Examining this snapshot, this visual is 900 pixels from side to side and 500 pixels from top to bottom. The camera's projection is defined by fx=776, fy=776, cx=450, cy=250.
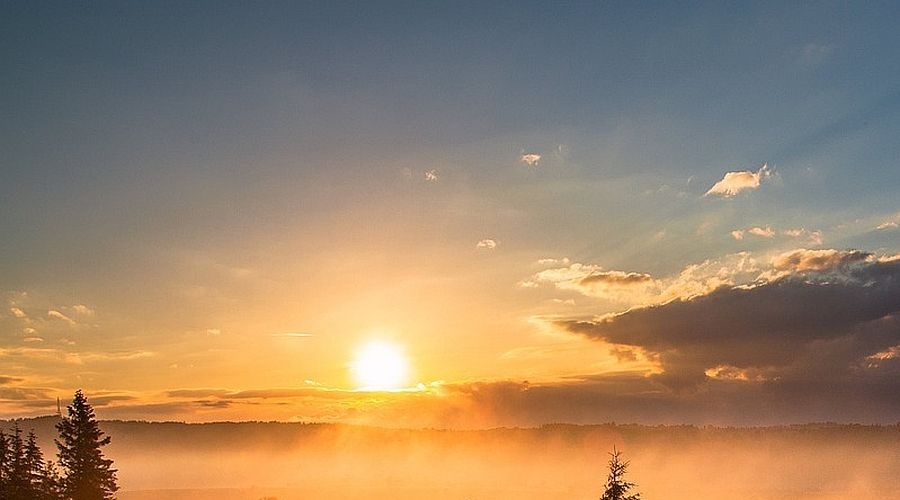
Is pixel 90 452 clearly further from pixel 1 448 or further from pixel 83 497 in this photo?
pixel 1 448

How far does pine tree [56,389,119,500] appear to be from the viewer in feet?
159

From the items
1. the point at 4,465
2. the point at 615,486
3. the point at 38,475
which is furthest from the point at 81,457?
the point at 615,486

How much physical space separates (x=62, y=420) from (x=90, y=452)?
271 cm

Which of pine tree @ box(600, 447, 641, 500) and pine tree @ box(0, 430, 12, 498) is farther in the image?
pine tree @ box(0, 430, 12, 498)

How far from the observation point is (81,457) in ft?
161

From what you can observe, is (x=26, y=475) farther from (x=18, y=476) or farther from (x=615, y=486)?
(x=615, y=486)

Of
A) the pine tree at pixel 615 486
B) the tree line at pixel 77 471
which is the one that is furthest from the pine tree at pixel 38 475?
the pine tree at pixel 615 486

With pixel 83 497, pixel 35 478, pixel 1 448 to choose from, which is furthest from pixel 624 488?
pixel 1 448

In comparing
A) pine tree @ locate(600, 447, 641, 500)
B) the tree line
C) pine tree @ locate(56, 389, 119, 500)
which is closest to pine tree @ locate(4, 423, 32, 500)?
the tree line

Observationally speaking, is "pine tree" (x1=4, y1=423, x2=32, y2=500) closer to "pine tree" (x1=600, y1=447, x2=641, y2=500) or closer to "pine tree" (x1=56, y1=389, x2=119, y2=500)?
"pine tree" (x1=56, y1=389, x2=119, y2=500)

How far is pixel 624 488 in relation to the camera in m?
36.4

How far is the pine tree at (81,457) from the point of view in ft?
159

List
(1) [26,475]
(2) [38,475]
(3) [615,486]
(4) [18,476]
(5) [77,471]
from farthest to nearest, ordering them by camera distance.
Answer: (1) [26,475] → (4) [18,476] → (2) [38,475] → (5) [77,471] → (3) [615,486]

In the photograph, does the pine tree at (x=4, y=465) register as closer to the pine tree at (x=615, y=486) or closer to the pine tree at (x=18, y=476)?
the pine tree at (x=18, y=476)
